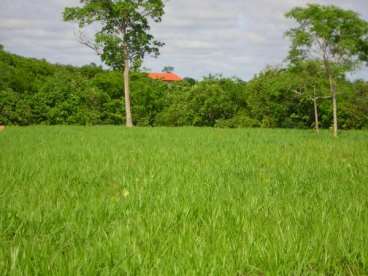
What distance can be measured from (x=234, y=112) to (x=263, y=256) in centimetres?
3792

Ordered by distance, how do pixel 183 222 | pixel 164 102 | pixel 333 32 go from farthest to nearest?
pixel 164 102 < pixel 333 32 < pixel 183 222

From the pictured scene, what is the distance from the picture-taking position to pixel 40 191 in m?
4.47

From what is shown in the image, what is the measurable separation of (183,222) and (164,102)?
42684 mm

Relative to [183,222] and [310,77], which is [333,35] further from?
[183,222]

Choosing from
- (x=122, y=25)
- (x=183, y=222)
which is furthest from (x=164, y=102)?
(x=183, y=222)

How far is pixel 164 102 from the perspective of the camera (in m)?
45.6

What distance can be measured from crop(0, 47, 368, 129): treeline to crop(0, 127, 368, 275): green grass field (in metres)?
27.4

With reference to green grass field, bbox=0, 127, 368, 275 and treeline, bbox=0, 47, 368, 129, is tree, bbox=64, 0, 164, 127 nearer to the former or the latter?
treeline, bbox=0, 47, 368, 129

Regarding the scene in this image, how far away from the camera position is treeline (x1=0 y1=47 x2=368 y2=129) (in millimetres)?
33906

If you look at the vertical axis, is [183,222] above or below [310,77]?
below

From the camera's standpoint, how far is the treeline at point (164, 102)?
111 ft

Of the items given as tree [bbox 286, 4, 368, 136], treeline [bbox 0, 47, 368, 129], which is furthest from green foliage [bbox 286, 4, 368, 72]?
treeline [bbox 0, 47, 368, 129]

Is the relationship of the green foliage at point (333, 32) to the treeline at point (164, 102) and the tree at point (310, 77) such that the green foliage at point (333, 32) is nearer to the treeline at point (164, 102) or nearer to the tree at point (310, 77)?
the tree at point (310, 77)

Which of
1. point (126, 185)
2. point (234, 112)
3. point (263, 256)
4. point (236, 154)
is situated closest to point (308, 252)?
point (263, 256)
